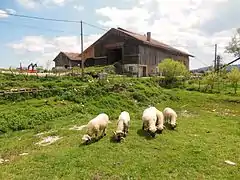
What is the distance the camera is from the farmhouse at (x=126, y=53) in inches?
1874

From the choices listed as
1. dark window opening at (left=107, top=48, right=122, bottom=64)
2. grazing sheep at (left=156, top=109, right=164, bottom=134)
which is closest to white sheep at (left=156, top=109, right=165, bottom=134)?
grazing sheep at (left=156, top=109, right=164, bottom=134)

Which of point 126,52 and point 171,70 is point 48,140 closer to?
point 171,70

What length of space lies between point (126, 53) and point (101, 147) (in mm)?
37734

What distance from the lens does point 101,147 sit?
39.1ft

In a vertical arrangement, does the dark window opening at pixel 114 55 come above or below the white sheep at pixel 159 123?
above

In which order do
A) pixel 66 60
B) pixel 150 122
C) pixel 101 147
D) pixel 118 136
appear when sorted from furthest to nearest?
pixel 66 60 → pixel 150 122 → pixel 118 136 → pixel 101 147

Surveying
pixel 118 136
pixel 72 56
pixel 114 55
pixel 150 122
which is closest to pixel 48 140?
pixel 118 136

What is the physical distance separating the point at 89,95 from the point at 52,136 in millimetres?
9250

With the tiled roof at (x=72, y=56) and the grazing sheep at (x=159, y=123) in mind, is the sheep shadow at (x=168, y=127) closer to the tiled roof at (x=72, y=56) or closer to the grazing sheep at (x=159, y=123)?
the grazing sheep at (x=159, y=123)

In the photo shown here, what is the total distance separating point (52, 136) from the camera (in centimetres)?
1473

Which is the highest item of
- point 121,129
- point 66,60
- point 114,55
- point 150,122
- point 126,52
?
point 126,52

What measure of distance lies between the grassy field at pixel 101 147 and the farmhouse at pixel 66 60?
34933 millimetres

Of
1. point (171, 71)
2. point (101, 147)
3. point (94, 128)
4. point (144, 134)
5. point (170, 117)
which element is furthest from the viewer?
point (171, 71)

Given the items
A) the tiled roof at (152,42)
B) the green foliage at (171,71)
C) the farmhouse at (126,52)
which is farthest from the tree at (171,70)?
the tiled roof at (152,42)
